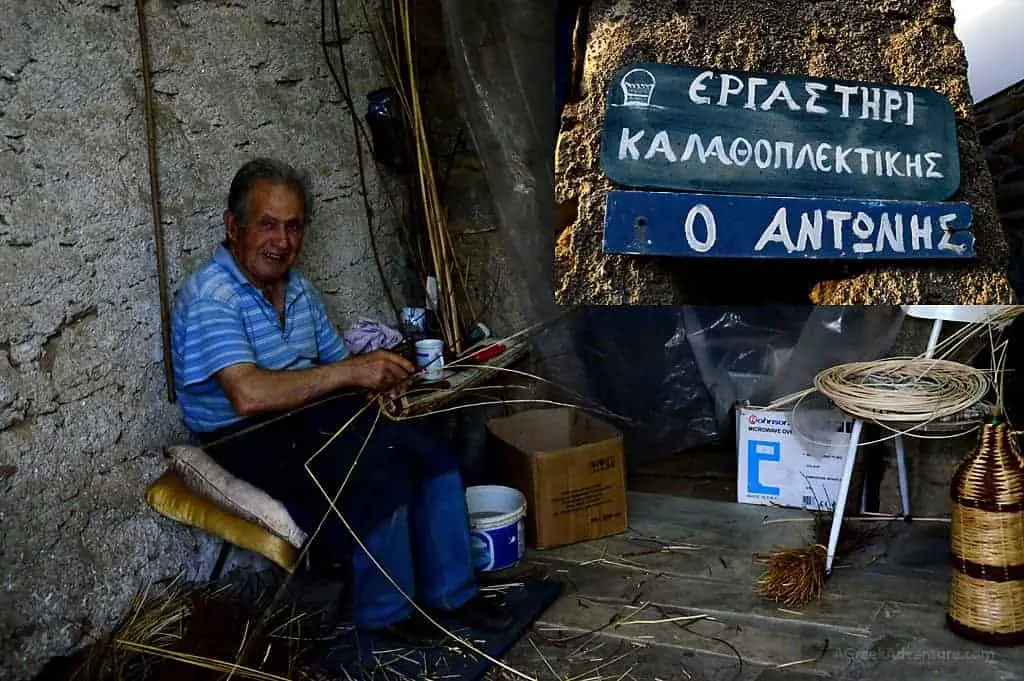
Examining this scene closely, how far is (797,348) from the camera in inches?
141

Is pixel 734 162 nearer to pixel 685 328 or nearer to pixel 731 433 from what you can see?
pixel 685 328

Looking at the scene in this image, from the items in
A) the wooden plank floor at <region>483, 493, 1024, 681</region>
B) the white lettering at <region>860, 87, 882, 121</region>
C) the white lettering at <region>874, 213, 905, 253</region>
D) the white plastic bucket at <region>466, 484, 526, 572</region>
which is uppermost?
the white lettering at <region>860, 87, 882, 121</region>

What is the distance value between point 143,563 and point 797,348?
2.54 m

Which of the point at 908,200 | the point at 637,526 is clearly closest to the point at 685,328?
the point at 637,526

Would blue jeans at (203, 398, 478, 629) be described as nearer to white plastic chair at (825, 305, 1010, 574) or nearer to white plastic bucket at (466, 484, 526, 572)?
white plastic bucket at (466, 484, 526, 572)

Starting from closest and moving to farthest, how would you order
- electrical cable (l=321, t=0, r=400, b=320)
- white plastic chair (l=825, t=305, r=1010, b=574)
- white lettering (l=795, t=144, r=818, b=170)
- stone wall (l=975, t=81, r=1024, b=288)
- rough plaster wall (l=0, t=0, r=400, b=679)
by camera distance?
rough plaster wall (l=0, t=0, r=400, b=679) < white lettering (l=795, t=144, r=818, b=170) < white plastic chair (l=825, t=305, r=1010, b=574) < electrical cable (l=321, t=0, r=400, b=320) < stone wall (l=975, t=81, r=1024, b=288)

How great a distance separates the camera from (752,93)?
7.73 ft

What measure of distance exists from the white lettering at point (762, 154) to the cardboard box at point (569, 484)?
1247 millimetres

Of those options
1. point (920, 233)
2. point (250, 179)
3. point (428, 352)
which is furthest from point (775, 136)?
point (250, 179)

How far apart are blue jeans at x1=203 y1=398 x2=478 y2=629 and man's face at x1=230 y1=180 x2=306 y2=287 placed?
1.51 feet

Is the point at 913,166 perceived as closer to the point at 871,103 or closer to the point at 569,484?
the point at 871,103

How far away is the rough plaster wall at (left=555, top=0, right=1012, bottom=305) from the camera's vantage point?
2344mm

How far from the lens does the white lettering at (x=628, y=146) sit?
2199 millimetres

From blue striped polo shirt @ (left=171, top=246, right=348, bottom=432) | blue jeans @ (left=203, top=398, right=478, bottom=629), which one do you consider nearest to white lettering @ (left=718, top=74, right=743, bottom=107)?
blue jeans @ (left=203, top=398, right=478, bottom=629)
